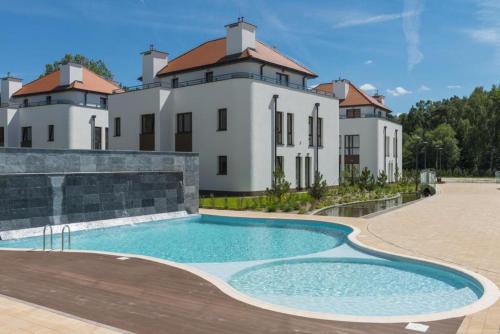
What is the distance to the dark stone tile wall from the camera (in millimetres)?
15359

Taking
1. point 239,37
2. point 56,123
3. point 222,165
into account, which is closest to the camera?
point 222,165

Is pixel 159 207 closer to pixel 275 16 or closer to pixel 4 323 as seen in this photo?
pixel 275 16

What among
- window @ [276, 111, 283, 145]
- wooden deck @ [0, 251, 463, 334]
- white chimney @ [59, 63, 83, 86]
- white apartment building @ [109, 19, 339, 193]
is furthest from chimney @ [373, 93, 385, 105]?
wooden deck @ [0, 251, 463, 334]

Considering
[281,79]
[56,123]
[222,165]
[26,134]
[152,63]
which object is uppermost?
[152,63]

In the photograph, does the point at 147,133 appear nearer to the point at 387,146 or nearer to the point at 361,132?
the point at 361,132

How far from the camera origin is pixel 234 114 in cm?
2952

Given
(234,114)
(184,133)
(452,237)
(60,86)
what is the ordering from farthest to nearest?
(60,86) < (184,133) < (234,114) < (452,237)

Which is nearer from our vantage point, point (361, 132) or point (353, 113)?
point (361, 132)

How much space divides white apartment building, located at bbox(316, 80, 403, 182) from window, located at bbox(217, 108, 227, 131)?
705 inches

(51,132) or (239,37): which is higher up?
(239,37)

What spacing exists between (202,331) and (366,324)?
2.26m

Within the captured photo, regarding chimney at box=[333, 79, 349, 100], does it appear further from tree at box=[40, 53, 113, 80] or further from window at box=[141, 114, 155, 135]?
tree at box=[40, 53, 113, 80]

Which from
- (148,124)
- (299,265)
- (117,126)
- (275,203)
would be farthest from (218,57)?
(299,265)

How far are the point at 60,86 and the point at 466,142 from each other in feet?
223
